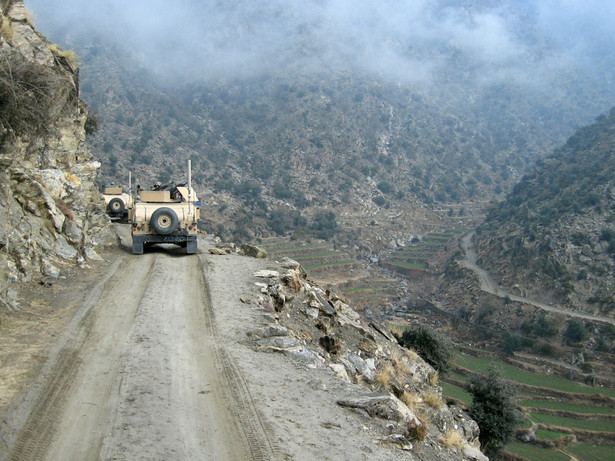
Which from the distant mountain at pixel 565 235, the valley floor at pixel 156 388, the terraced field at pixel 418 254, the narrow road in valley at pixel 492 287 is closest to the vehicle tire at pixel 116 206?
the valley floor at pixel 156 388

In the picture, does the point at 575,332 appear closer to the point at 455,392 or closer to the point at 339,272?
the point at 455,392

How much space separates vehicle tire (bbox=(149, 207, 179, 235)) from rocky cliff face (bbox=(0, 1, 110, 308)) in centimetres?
215

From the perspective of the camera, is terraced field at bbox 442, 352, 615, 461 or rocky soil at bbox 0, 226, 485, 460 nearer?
rocky soil at bbox 0, 226, 485, 460

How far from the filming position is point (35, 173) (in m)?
14.5

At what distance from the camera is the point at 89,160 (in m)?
20.6

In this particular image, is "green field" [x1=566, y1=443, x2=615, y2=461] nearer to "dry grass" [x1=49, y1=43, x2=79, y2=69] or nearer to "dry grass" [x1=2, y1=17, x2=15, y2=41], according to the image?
"dry grass" [x1=49, y1=43, x2=79, y2=69]

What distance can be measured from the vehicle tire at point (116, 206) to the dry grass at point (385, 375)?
19.4 m

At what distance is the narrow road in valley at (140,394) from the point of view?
5.49 m

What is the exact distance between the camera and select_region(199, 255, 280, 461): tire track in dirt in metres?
5.72

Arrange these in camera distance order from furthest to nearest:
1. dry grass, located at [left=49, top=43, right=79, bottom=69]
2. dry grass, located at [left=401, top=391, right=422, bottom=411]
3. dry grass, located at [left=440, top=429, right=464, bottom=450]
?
dry grass, located at [left=49, top=43, right=79, bottom=69], dry grass, located at [left=401, top=391, right=422, bottom=411], dry grass, located at [left=440, top=429, right=464, bottom=450]

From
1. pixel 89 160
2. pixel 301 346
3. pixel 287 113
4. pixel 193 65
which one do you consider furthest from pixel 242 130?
pixel 301 346

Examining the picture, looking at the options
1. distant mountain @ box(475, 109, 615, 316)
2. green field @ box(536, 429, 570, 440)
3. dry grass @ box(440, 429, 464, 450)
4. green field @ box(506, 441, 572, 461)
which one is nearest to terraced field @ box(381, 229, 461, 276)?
distant mountain @ box(475, 109, 615, 316)

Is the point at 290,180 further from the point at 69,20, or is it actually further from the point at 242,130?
the point at 69,20

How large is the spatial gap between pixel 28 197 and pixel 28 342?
6.11 metres
